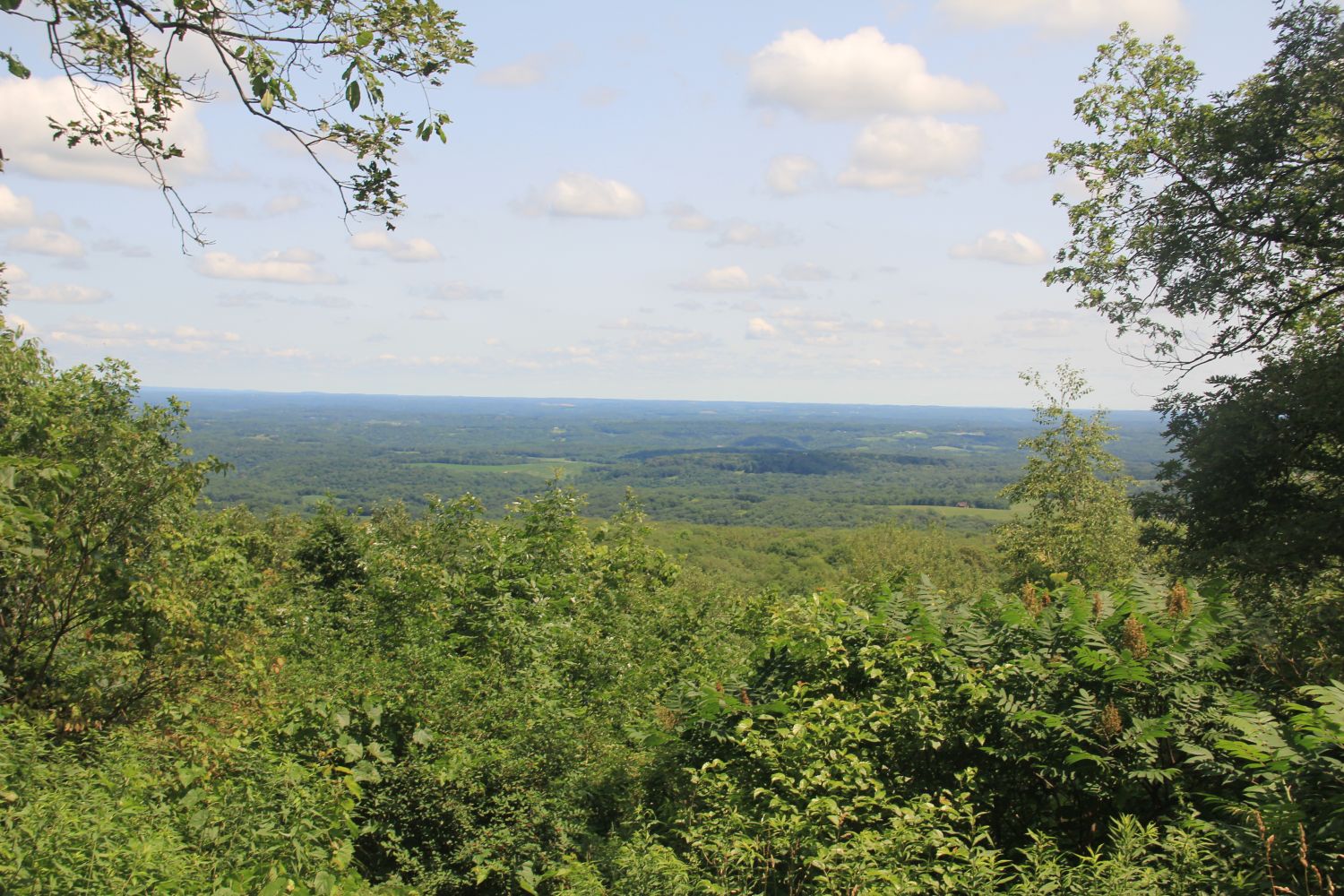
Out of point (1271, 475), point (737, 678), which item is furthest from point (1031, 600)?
point (1271, 475)

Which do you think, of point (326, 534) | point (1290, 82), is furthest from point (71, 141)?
point (326, 534)

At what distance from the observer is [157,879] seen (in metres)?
4.23

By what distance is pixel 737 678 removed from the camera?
677 cm

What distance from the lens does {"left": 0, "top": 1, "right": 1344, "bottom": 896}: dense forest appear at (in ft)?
14.9

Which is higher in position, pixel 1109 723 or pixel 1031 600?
pixel 1031 600

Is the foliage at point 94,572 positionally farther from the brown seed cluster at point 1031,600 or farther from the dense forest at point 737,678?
the brown seed cluster at point 1031,600

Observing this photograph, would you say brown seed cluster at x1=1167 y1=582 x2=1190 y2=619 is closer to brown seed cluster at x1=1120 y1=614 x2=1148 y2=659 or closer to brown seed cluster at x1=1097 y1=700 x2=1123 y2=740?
brown seed cluster at x1=1120 y1=614 x2=1148 y2=659

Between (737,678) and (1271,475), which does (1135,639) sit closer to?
(737,678)

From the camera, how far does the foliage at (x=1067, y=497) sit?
75.7 ft

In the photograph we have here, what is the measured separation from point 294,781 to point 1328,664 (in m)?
7.28

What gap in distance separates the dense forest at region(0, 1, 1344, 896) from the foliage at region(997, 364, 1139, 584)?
489 inches

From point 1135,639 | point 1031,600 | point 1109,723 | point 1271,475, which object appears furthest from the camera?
point 1271,475

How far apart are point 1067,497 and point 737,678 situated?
21900mm

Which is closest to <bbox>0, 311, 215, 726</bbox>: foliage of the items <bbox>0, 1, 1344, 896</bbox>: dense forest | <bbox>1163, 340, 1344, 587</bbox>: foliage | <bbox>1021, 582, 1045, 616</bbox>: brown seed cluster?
<bbox>0, 1, 1344, 896</bbox>: dense forest
